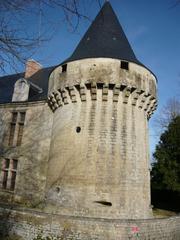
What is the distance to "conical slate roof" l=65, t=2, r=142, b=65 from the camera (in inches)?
381

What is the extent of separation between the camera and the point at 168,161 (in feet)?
46.0

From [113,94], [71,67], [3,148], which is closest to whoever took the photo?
[113,94]

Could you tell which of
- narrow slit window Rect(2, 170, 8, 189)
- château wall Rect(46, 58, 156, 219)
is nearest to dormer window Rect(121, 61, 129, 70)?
château wall Rect(46, 58, 156, 219)

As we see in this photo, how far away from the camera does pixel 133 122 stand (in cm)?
917

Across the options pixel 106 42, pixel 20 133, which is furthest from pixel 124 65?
pixel 20 133

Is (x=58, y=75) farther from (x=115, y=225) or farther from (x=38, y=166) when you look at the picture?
(x=115, y=225)

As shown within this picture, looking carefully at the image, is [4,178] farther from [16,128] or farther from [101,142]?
[101,142]

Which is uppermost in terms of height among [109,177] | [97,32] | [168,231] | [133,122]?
[97,32]

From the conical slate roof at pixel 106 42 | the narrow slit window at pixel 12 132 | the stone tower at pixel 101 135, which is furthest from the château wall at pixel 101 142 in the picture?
the narrow slit window at pixel 12 132

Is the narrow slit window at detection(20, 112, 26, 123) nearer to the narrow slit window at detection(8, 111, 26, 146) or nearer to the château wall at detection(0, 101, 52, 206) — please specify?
the narrow slit window at detection(8, 111, 26, 146)

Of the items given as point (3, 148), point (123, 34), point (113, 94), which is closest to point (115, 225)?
point (113, 94)

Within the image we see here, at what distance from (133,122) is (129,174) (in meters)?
2.05

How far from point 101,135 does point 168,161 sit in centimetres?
720

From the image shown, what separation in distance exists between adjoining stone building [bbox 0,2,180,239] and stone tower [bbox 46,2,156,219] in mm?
33
